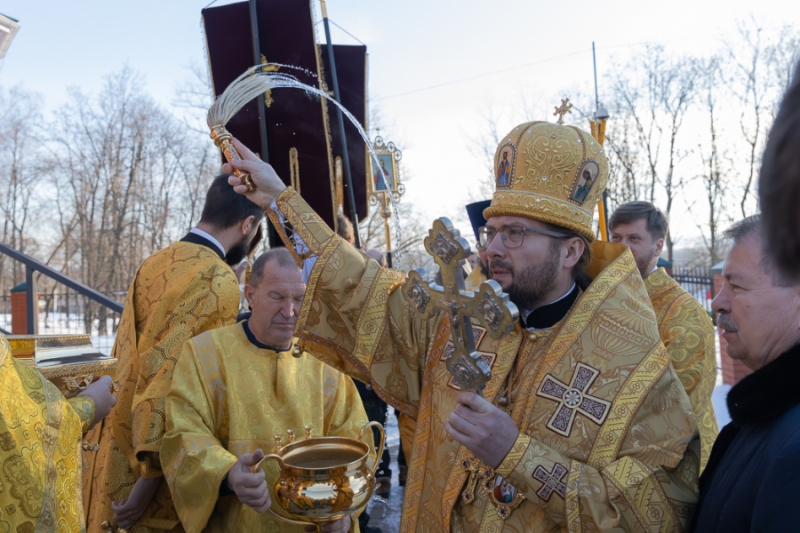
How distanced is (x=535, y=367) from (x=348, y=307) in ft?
2.09

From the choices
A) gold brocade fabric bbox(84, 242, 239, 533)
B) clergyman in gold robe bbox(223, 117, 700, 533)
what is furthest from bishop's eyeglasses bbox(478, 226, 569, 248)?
gold brocade fabric bbox(84, 242, 239, 533)

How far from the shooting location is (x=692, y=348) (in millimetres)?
3312

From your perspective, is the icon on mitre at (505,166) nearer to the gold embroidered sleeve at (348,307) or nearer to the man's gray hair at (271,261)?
the gold embroidered sleeve at (348,307)

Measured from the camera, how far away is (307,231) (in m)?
2.07

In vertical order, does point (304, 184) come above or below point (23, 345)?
above

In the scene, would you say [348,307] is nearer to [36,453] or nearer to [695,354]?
[36,453]

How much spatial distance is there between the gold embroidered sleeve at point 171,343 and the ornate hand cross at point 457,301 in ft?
5.72

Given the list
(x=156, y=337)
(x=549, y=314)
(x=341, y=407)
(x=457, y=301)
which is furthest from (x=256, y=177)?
(x=156, y=337)

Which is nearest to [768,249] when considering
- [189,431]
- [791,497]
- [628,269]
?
[791,497]

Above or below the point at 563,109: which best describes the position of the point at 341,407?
below

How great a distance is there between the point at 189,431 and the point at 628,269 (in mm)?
1839

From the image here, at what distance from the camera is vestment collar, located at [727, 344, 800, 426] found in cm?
151

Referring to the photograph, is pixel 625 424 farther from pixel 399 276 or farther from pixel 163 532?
pixel 163 532

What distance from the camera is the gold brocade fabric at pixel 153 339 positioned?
3.07 m
